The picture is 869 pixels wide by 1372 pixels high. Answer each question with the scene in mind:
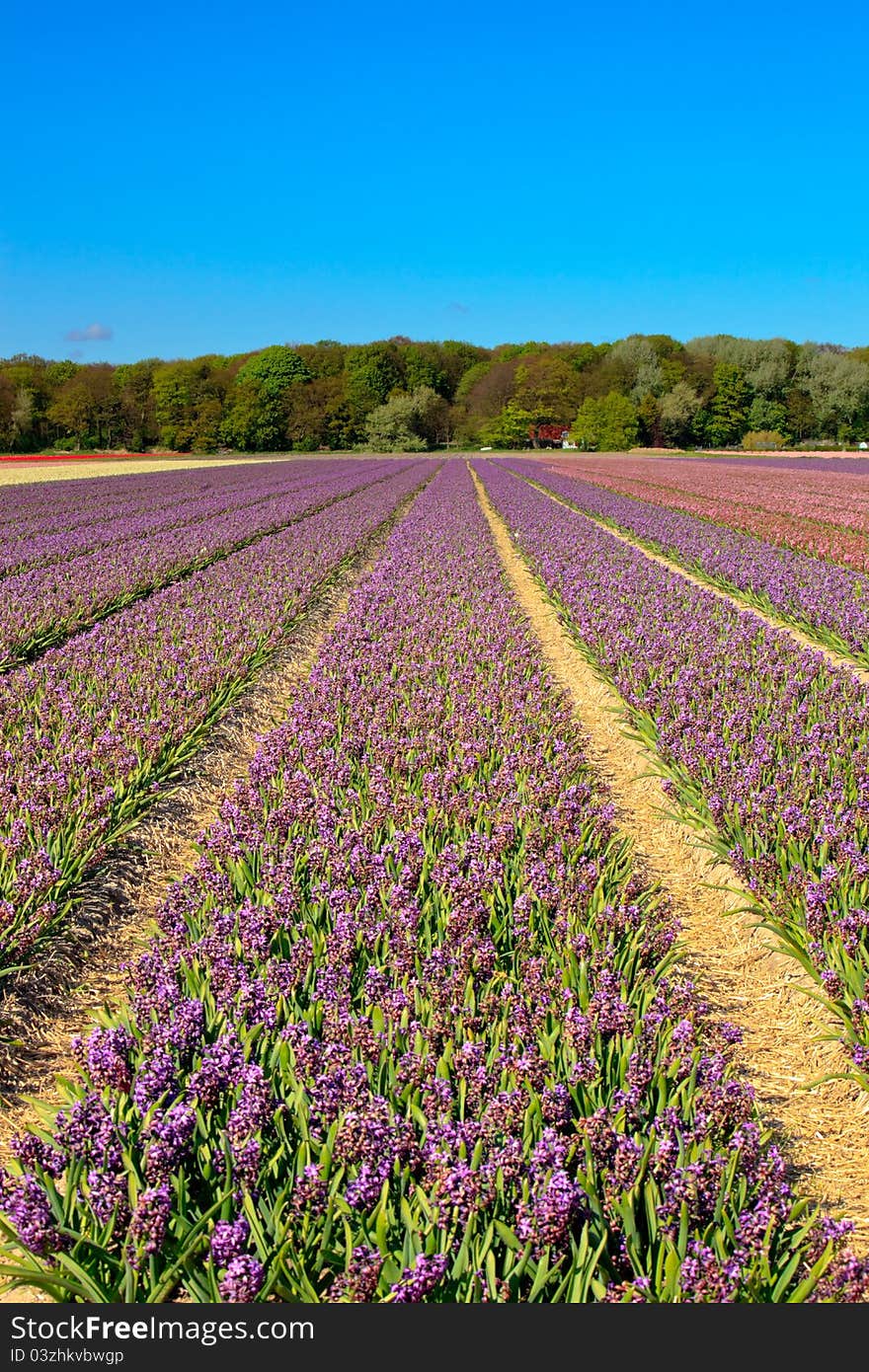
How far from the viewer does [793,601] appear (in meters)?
13.4

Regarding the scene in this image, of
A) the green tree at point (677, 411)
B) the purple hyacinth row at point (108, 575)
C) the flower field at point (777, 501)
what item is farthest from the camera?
the green tree at point (677, 411)

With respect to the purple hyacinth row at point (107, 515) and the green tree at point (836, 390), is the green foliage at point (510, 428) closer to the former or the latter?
the green tree at point (836, 390)

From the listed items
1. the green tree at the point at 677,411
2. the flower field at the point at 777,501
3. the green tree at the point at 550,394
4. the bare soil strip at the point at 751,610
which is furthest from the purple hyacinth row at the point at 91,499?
the green tree at the point at 550,394

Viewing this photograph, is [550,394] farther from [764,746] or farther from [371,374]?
[764,746]

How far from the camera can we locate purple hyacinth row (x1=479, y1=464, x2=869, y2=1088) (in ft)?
14.6

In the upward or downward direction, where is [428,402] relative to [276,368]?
downward

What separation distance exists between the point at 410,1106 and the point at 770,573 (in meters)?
14.5

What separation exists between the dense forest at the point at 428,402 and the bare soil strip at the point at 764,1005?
100855mm

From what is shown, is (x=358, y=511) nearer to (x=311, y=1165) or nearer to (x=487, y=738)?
(x=487, y=738)

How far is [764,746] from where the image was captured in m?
6.76

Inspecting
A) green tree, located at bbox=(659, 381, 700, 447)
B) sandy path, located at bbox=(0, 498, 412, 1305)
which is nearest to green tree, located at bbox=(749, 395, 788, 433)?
green tree, located at bbox=(659, 381, 700, 447)

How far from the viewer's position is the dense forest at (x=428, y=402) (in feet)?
342

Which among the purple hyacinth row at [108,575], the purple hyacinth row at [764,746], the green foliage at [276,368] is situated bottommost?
the purple hyacinth row at [764,746]

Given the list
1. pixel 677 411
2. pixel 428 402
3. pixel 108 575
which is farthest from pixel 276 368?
pixel 108 575
